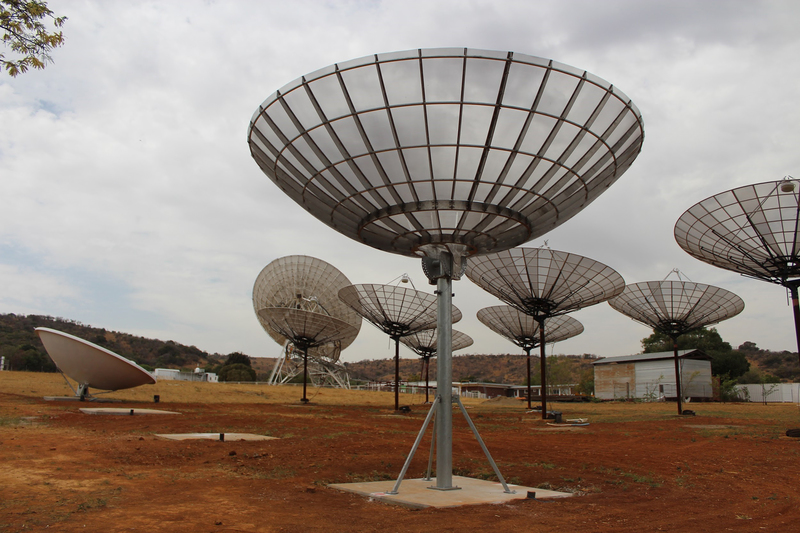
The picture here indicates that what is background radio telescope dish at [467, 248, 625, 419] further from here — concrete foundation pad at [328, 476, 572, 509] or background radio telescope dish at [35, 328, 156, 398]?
concrete foundation pad at [328, 476, 572, 509]

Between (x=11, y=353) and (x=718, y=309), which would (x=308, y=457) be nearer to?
(x=718, y=309)

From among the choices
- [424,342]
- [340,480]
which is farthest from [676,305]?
[340,480]

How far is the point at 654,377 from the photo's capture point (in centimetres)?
7238

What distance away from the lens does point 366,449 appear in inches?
678

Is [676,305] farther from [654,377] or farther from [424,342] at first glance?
[654,377]

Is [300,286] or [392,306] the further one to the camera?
Result: [300,286]

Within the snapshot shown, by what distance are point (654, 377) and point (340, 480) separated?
7187 centimetres

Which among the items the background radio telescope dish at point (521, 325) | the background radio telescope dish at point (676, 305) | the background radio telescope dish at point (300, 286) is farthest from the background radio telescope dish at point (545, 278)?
the background radio telescope dish at point (300, 286)

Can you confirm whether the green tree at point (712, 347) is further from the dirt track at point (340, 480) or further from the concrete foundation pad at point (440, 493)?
the concrete foundation pad at point (440, 493)

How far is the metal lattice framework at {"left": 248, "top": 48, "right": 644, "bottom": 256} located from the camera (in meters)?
9.09

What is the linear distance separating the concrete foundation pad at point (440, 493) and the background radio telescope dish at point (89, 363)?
79.7 feet

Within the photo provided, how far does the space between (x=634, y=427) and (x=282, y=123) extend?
89.9ft

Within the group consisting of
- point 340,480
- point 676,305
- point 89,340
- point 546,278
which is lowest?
point 340,480

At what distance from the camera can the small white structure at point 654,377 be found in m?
70.1
